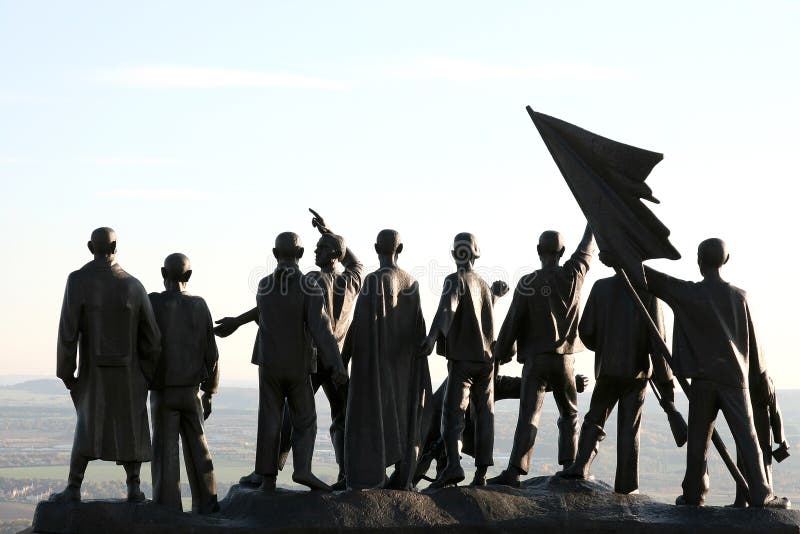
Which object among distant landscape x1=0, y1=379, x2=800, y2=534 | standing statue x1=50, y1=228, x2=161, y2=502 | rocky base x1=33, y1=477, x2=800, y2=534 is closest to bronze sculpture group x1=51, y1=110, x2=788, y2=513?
standing statue x1=50, y1=228, x2=161, y2=502

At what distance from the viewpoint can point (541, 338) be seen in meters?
14.0

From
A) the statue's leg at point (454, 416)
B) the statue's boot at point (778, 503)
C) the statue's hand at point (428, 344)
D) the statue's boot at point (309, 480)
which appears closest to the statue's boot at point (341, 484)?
the statue's boot at point (309, 480)

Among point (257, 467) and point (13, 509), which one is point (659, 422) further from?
point (257, 467)

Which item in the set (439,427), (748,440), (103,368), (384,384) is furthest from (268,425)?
(748,440)

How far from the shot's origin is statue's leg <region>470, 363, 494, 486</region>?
45.2ft

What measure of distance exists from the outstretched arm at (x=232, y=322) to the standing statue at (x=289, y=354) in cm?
33

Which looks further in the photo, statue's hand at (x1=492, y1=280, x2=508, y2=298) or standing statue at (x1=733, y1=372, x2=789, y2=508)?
statue's hand at (x1=492, y1=280, x2=508, y2=298)

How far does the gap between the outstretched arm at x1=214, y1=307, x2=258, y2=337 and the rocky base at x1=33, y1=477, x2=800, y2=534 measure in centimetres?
150

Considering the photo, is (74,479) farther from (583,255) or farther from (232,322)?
(583,255)

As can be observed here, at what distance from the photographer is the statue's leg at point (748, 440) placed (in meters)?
13.2

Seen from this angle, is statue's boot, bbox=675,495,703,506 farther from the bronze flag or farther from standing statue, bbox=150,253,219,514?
standing statue, bbox=150,253,219,514

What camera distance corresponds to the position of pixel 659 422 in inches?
1351

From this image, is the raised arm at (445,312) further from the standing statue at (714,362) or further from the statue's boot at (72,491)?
the statue's boot at (72,491)

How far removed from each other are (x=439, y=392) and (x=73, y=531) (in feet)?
13.6
